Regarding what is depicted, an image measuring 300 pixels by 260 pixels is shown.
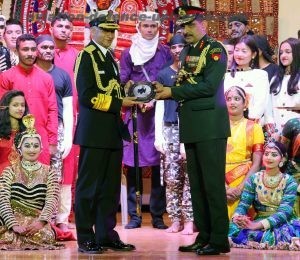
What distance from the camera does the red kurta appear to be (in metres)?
7.09

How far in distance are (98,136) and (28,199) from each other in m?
0.84

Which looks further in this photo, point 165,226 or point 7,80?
point 165,226

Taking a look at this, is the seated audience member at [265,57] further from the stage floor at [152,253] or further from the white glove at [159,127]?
the stage floor at [152,253]

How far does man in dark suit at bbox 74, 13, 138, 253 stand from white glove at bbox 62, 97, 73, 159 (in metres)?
1.28

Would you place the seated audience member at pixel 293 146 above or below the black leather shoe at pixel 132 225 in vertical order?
above

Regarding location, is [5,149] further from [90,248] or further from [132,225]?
[132,225]

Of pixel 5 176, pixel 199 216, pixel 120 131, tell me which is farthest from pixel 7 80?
pixel 199 216

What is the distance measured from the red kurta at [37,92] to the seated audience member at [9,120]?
0.26 meters

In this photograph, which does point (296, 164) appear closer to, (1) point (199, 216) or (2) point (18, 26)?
(1) point (199, 216)

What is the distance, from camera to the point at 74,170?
26.8 feet

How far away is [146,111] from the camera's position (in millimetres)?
7895

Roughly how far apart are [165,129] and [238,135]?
2.22ft

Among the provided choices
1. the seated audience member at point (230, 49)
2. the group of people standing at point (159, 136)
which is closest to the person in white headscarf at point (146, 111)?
the group of people standing at point (159, 136)

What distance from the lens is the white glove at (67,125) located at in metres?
7.38
